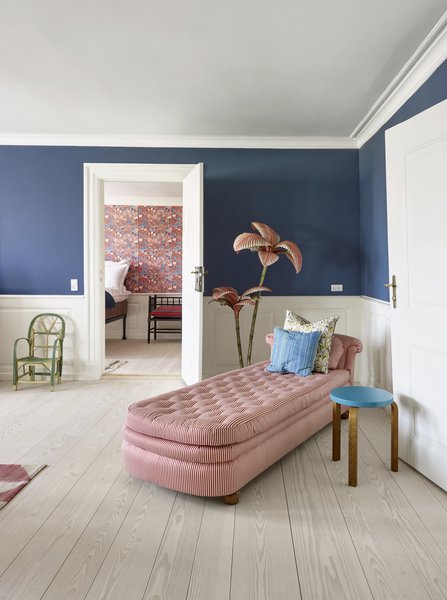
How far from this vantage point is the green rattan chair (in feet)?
15.4

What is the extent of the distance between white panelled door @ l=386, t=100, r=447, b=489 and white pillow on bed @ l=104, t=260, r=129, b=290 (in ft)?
19.0

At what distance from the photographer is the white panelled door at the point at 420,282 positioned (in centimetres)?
236

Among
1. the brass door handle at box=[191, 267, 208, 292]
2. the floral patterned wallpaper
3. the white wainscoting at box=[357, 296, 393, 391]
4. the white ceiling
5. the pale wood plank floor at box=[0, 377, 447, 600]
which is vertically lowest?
the pale wood plank floor at box=[0, 377, 447, 600]

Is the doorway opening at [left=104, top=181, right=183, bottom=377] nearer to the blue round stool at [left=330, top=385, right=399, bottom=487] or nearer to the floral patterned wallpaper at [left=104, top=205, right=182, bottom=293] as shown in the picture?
the floral patterned wallpaper at [left=104, top=205, right=182, bottom=293]

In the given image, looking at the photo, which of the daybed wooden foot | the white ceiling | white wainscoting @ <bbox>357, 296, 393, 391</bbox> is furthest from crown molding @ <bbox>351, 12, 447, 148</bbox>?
the daybed wooden foot

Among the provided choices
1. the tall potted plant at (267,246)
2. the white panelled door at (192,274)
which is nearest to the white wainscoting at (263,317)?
the white panelled door at (192,274)

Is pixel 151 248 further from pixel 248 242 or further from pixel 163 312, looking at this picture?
pixel 248 242

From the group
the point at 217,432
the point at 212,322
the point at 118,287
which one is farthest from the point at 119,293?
the point at 217,432

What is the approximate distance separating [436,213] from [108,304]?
549 centimetres

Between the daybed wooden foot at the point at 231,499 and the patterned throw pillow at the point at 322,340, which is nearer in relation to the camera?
the daybed wooden foot at the point at 231,499

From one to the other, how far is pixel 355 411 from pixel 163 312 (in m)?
5.31

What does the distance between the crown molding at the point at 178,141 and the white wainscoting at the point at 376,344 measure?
5.81 feet

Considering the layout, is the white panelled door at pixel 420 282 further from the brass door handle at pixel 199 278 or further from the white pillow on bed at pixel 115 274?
the white pillow on bed at pixel 115 274

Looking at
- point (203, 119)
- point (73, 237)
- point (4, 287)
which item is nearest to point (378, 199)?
point (203, 119)
